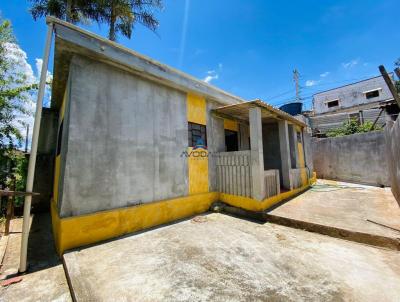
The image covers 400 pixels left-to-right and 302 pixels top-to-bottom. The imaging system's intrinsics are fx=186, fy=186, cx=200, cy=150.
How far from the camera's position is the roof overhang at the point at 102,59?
11.9 ft

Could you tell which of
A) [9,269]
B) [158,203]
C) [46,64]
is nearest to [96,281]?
[9,269]

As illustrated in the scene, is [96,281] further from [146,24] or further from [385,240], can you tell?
[146,24]

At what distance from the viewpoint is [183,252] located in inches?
136

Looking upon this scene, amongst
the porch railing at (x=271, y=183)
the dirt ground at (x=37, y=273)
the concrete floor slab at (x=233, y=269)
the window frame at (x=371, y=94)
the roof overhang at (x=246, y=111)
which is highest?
the window frame at (x=371, y=94)

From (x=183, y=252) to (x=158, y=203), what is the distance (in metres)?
1.75

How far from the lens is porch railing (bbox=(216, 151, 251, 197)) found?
5.82 m

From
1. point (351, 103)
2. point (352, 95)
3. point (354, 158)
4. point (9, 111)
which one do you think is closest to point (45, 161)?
point (9, 111)

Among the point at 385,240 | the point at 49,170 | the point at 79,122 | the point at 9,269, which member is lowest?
the point at 9,269

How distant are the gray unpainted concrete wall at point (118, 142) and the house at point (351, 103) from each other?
1730cm

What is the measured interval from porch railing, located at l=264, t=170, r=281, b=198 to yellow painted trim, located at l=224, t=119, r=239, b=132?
246 centimetres

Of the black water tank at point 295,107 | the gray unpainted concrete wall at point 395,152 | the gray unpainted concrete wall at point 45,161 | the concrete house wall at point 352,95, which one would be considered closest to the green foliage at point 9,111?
the gray unpainted concrete wall at point 45,161

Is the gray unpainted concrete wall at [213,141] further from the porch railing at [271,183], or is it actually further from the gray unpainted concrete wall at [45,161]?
the gray unpainted concrete wall at [45,161]

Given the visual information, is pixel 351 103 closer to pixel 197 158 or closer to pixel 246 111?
pixel 246 111

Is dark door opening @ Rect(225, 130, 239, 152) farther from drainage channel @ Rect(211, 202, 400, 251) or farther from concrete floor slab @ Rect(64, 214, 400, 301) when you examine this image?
concrete floor slab @ Rect(64, 214, 400, 301)
